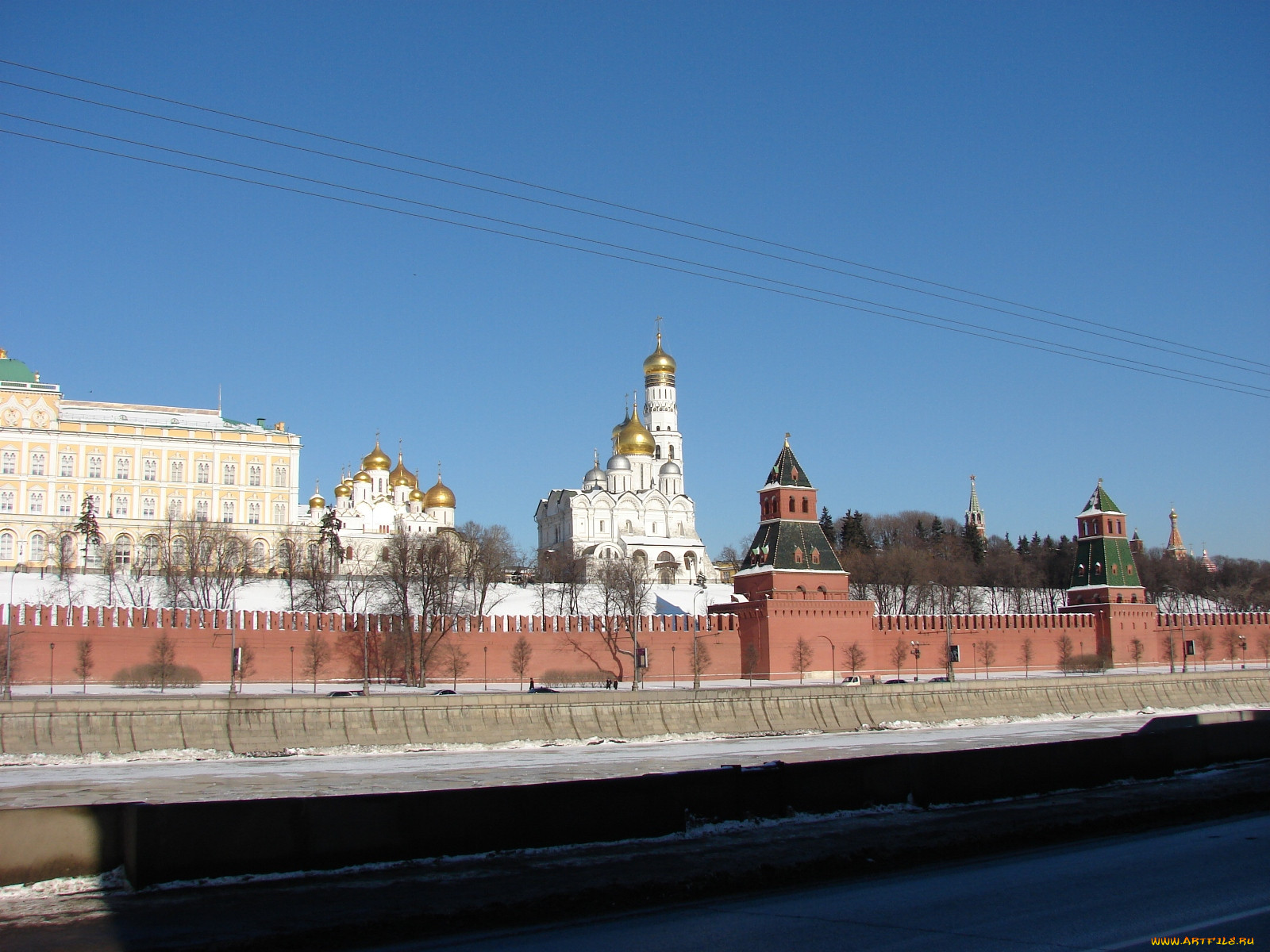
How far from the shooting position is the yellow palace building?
Result: 62.5 m

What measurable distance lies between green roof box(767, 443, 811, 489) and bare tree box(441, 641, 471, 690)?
46.5 feet

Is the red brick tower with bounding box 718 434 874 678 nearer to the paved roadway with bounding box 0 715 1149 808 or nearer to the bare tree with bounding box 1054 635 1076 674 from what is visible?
the bare tree with bounding box 1054 635 1076 674

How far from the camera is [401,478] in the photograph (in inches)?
3302

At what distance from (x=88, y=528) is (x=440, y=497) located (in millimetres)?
26190

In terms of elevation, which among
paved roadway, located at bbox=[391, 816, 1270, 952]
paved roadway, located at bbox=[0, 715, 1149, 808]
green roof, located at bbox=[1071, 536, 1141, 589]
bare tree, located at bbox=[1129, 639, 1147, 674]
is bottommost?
paved roadway, located at bbox=[0, 715, 1149, 808]

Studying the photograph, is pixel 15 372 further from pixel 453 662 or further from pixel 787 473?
pixel 787 473

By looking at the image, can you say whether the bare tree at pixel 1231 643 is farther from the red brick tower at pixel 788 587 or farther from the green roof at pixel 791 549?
the green roof at pixel 791 549

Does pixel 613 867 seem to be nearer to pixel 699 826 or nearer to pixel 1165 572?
pixel 699 826

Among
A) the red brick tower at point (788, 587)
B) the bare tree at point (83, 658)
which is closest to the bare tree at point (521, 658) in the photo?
the red brick tower at point (788, 587)

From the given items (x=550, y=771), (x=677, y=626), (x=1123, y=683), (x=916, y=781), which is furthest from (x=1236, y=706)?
(x=916, y=781)

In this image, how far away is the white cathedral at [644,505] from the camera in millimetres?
79250

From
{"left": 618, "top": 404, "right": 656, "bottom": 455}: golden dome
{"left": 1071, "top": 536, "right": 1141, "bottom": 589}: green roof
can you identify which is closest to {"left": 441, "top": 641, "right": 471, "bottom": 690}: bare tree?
{"left": 1071, "top": 536, "right": 1141, "bottom": 589}: green roof

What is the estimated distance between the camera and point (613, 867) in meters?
10.3

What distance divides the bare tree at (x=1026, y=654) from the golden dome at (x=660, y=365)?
40.1 meters
